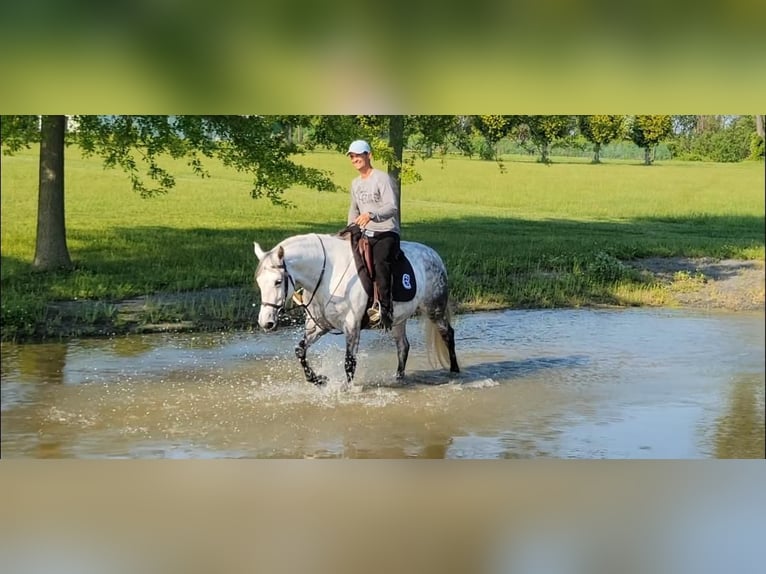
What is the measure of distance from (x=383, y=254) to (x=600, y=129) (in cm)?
209

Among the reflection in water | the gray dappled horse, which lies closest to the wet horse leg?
the gray dappled horse

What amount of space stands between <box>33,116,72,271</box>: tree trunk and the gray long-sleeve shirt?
2.32 m

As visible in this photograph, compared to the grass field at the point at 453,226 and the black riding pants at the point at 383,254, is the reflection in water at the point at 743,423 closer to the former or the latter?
the grass field at the point at 453,226

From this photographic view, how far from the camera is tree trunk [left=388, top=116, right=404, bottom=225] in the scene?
695 cm

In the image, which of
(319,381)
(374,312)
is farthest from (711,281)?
(319,381)

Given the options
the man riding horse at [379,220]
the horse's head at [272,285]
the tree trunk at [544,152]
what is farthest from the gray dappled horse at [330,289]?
the tree trunk at [544,152]

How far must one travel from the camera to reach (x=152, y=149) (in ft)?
23.6

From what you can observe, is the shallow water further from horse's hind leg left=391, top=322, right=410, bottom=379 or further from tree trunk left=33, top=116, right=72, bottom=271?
tree trunk left=33, top=116, right=72, bottom=271

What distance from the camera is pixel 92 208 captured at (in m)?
7.32

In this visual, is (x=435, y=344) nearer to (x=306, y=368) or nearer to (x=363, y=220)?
(x=306, y=368)

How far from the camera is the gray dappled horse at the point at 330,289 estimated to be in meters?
5.95

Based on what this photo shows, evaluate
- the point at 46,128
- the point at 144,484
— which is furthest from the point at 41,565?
the point at 46,128

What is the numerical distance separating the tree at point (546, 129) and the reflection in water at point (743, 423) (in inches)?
83.9
